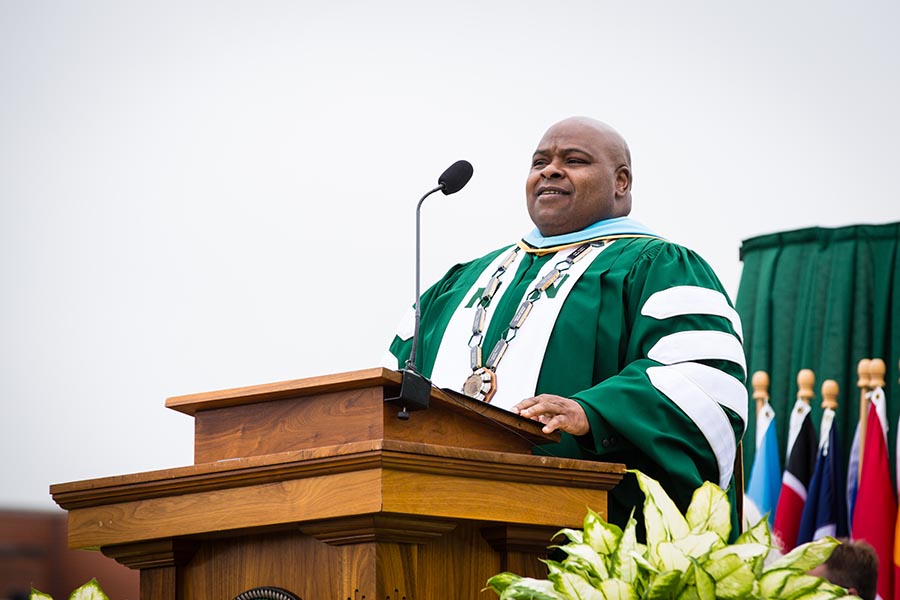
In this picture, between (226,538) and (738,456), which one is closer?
(226,538)

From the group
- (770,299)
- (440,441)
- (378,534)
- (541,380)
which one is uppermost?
(770,299)

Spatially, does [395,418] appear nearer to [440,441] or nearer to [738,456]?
[440,441]

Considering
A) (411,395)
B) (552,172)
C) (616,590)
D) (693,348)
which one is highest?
(552,172)

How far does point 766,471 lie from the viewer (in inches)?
287

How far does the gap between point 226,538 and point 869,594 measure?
3.01 meters

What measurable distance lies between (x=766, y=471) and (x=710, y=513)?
17.9 feet

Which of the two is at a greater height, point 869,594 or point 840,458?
point 840,458

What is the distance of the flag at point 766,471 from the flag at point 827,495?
0.25 metres

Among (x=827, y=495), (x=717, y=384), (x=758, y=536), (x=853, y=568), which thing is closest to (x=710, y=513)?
(x=758, y=536)

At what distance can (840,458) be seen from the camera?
7.08 meters

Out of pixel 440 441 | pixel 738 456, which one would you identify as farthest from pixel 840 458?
pixel 440 441

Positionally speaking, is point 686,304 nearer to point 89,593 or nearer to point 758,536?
point 758,536

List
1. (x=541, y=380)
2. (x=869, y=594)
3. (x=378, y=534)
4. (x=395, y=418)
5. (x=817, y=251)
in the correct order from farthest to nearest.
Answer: (x=817, y=251) < (x=869, y=594) < (x=541, y=380) < (x=395, y=418) < (x=378, y=534)

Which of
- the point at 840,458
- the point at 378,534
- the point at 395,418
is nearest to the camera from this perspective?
the point at 378,534
